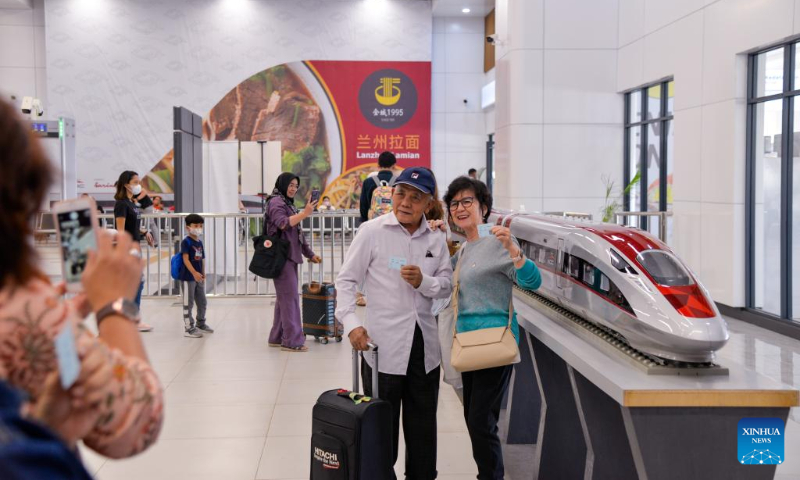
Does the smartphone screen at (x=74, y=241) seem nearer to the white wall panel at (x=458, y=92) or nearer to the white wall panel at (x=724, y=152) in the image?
the white wall panel at (x=724, y=152)

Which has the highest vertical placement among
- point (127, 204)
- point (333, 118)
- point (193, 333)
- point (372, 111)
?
point (372, 111)

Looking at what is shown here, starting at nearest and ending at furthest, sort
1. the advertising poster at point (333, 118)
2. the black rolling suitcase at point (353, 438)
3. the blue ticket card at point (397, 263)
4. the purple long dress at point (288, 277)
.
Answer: the black rolling suitcase at point (353, 438) < the blue ticket card at point (397, 263) < the purple long dress at point (288, 277) < the advertising poster at point (333, 118)

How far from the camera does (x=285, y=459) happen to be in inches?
190

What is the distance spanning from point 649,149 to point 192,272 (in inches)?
307

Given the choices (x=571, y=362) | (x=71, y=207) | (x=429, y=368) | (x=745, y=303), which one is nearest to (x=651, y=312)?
(x=571, y=362)

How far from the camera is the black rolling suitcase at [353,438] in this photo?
330 centimetres

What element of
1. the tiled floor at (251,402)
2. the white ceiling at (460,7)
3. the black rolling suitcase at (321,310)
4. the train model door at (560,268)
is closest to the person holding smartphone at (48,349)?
the tiled floor at (251,402)

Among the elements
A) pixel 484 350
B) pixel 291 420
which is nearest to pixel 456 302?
pixel 484 350

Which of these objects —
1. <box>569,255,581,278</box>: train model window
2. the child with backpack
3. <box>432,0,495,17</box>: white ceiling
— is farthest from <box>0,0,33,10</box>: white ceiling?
<box>569,255,581,278</box>: train model window

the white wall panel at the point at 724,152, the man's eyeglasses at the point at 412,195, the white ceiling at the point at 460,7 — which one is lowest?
the man's eyeglasses at the point at 412,195

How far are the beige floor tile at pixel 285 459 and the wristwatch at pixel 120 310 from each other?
328 centimetres

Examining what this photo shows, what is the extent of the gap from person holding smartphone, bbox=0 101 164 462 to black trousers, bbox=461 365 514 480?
254cm

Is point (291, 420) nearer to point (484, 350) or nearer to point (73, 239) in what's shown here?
point (484, 350)

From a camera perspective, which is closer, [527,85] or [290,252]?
[290,252]
